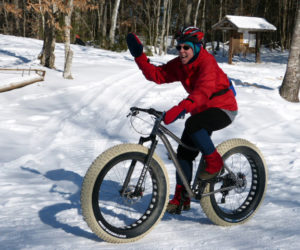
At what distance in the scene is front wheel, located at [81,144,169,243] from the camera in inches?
104

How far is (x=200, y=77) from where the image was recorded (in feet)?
9.43

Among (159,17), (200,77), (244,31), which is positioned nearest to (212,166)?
(200,77)

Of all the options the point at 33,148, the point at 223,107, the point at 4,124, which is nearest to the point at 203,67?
the point at 223,107

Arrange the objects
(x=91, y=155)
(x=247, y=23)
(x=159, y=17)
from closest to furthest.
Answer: (x=91, y=155) → (x=247, y=23) → (x=159, y=17)

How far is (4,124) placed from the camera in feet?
22.7

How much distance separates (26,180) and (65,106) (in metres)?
4.40

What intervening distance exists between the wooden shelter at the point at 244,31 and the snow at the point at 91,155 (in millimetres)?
11953

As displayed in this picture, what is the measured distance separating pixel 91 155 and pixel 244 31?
21.5m

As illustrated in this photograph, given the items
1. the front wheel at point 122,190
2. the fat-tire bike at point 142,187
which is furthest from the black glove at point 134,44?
the front wheel at point 122,190

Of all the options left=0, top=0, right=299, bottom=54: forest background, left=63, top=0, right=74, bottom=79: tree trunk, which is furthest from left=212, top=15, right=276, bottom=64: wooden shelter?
left=63, top=0, right=74, bottom=79: tree trunk

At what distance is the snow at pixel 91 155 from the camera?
2.94 m

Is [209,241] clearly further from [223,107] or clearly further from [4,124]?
[4,124]

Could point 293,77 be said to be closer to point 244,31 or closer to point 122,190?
point 122,190

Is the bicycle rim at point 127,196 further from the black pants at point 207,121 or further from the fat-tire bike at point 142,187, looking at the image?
the black pants at point 207,121
